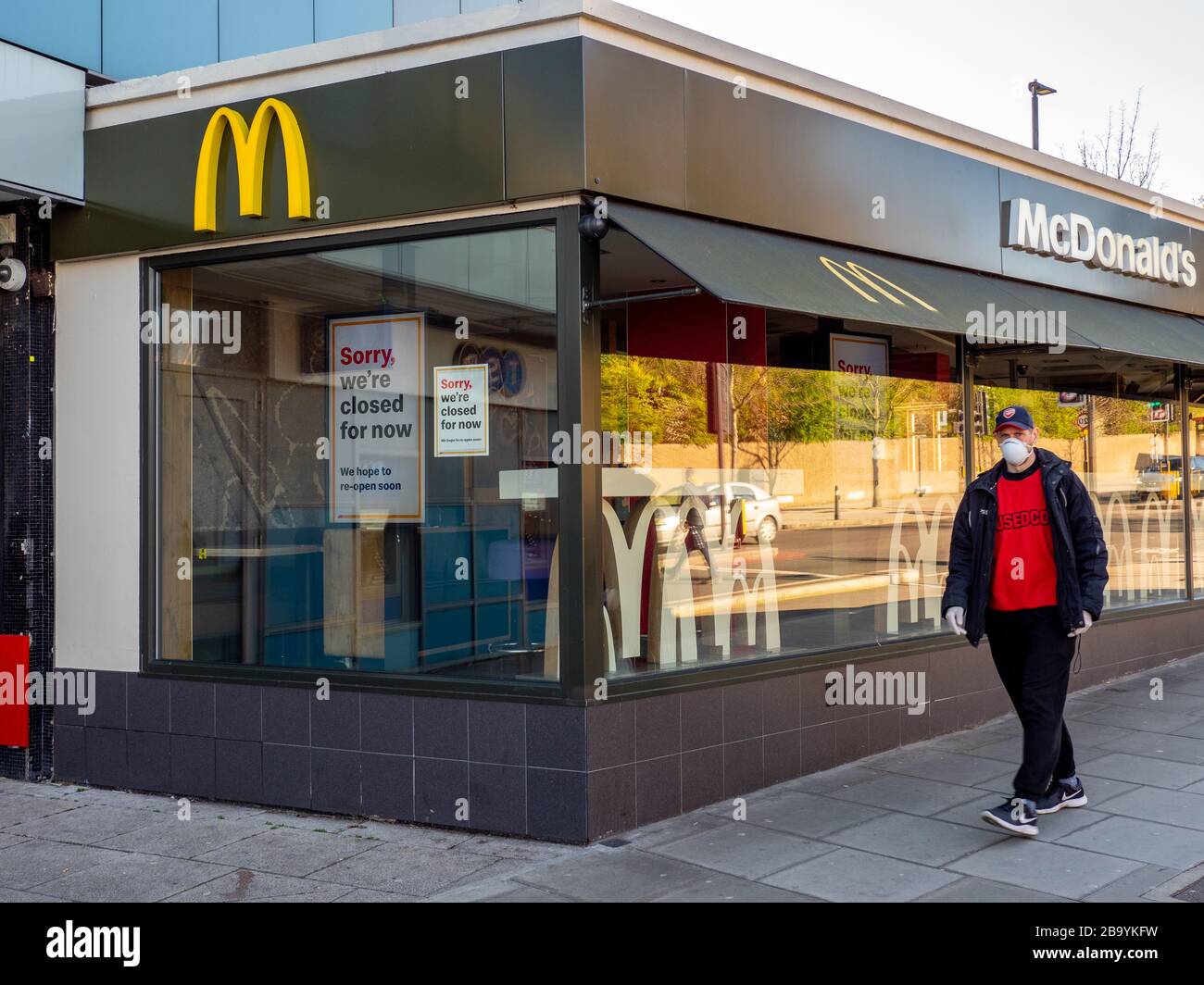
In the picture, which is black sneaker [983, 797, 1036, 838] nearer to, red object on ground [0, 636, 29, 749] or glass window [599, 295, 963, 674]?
glass window [599, 295, 963, 674]

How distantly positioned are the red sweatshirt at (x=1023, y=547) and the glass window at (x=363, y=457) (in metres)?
2.18

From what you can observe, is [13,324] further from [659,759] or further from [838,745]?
[838,745]

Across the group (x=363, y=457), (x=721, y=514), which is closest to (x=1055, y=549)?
(x=721, y=514)

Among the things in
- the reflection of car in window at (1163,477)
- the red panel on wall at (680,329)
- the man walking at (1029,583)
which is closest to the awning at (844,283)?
the red panel on wall at (680,329)

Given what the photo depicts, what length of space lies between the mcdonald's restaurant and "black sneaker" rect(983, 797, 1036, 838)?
140cm

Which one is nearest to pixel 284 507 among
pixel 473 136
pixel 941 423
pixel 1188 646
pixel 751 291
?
pixel 473 136

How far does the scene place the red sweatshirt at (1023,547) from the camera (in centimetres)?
587

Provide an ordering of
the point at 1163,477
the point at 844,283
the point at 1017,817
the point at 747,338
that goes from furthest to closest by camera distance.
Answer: the point at 1163,477, the point at 747,338, the point at 844,283, the point at 1017,817

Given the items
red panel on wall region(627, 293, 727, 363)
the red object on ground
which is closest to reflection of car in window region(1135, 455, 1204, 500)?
red panel on wall region(627, 293, 727, 363)

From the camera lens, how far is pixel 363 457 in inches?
277

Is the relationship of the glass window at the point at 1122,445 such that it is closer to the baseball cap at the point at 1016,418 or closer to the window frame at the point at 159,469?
the baseball cap at the point at 1016,418

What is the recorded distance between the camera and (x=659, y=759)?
621 cm

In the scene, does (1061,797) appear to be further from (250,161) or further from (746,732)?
(250,161)

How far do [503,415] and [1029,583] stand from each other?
275cm
